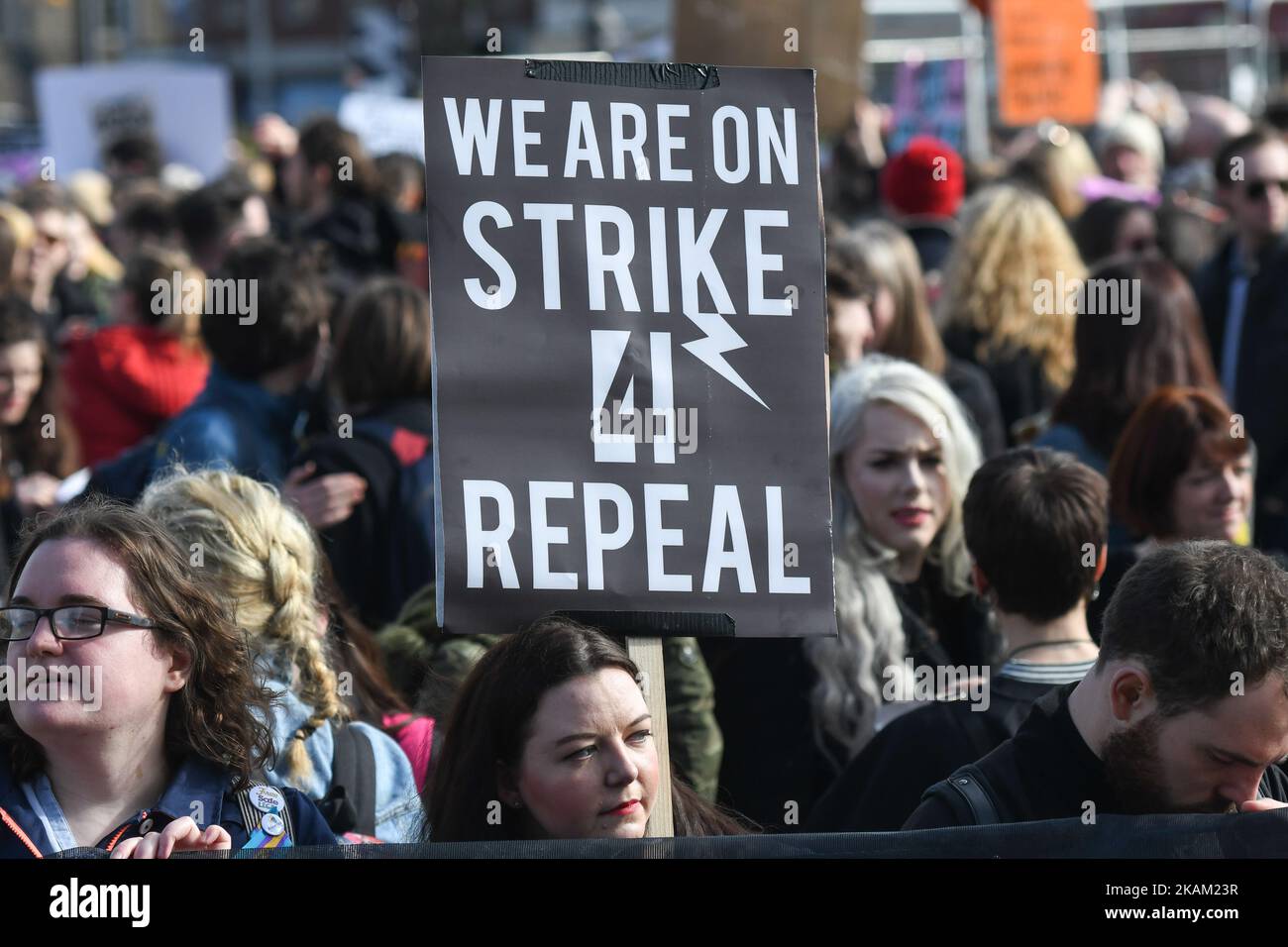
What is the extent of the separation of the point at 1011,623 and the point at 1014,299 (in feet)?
9.00

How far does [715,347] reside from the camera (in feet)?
8.68

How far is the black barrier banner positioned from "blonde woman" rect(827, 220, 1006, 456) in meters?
2.27

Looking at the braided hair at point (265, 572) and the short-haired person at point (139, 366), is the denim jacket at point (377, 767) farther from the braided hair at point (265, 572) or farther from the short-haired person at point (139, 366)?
the short-haired person at point (139, 366)

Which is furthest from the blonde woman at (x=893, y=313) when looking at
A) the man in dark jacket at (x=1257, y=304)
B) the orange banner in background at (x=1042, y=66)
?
the orange banner in background at (x=1042, y=66)

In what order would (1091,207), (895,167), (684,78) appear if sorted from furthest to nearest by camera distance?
1. (895,167)
2. (1091,207)
3. (684,78)

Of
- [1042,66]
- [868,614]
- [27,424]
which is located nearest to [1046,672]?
[868,614]

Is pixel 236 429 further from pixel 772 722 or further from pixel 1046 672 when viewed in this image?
pixel 1046 672

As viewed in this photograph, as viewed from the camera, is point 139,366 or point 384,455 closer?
point 384,455

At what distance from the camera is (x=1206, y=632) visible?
2.37 metres

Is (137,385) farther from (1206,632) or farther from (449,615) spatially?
(1206,632)

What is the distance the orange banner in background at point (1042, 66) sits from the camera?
10672mm

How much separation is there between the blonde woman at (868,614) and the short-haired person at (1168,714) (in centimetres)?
101

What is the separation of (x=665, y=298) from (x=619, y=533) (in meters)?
0.37
